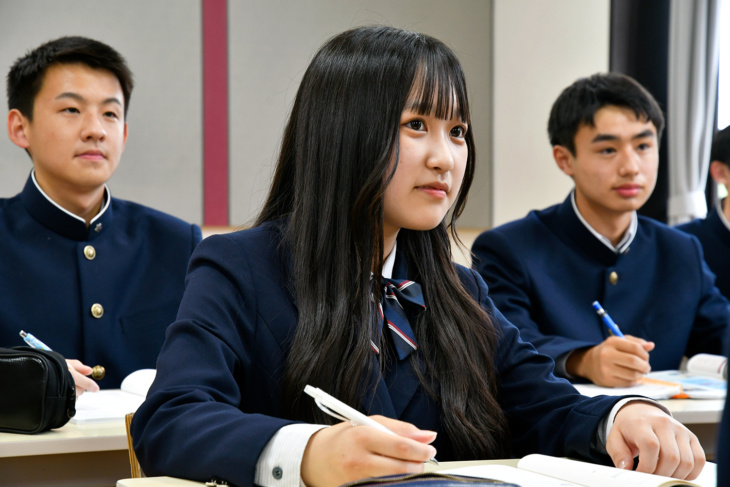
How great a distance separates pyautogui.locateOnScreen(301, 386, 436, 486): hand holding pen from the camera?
0.93 metres

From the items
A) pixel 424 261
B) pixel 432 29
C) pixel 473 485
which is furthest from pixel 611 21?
pixel 473 485

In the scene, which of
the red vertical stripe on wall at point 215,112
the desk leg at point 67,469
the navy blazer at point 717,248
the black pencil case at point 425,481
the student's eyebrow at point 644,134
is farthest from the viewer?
the red vertical stripe on wall at point 215,112

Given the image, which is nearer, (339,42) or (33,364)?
(339,42)

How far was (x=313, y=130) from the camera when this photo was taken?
1.37 meters

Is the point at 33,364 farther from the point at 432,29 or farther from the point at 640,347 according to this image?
the point at 432,29

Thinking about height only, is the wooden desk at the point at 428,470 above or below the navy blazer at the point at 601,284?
above

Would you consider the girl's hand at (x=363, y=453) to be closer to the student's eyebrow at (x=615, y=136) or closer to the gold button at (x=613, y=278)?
the gold button at (x=613, y=278)

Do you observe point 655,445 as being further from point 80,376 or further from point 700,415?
point 80,376

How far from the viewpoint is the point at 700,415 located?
6.04 ft

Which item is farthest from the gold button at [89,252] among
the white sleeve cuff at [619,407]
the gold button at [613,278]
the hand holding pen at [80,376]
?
the white sleeve cuff at [619,407]

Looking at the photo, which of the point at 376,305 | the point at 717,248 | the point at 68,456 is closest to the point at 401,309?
the point at 376,305

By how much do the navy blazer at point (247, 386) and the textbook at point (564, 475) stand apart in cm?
17

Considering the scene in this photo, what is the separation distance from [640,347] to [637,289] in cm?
55

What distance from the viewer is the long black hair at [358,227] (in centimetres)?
127
